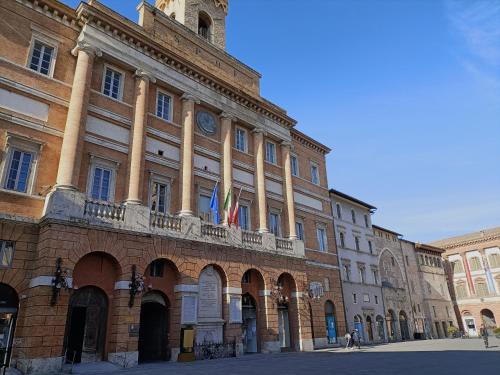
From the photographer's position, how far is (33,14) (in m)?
17.2

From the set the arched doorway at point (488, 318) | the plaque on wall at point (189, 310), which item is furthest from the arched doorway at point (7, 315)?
the arched doorway at point (488, 318)

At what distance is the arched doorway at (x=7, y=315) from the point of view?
13.5 metres

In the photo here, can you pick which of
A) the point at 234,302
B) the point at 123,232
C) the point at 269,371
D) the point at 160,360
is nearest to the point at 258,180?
the point at 234,302

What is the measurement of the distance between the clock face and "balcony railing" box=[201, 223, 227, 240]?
20.1 feet

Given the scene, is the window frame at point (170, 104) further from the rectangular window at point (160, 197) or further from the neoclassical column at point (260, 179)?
the neoclassical column at point (260, 179)

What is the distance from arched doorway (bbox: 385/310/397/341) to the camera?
35.8 m

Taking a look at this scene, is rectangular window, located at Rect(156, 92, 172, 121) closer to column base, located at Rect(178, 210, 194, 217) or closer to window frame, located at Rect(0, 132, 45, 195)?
column base, located at Rect(178, 210, 194, 217)

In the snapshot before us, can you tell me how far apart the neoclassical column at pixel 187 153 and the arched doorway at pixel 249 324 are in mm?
6469

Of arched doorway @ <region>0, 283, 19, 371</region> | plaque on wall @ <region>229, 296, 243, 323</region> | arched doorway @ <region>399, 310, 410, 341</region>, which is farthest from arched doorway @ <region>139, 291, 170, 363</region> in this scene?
arched doorway @ <region>399, 310, 410, 341</region>

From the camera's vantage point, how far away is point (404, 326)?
128 ft

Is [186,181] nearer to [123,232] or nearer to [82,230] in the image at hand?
[123,232]

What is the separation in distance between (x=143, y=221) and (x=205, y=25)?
18.2 m

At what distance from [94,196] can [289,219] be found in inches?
525

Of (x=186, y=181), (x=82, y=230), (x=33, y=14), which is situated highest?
(x=33, y=14)
